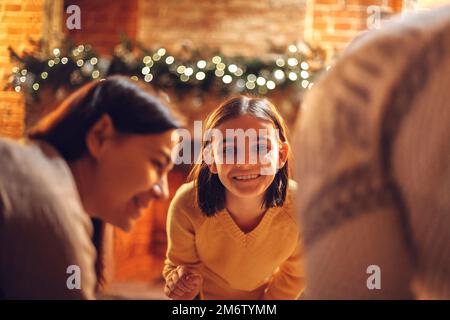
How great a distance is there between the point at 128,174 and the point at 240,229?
24 centimetres

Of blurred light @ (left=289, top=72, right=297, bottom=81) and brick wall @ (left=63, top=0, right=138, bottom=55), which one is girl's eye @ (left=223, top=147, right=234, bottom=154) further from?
brick wall @ (left=63, top=0, right=138, bottom=55)

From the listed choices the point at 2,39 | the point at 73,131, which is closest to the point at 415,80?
the point at 73,131

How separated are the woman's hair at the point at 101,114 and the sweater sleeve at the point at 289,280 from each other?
32 centimetres

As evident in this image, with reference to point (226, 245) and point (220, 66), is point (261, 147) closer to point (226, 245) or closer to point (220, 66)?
point (226, 245)

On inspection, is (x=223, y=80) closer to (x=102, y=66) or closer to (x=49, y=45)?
(x=102, y=66)

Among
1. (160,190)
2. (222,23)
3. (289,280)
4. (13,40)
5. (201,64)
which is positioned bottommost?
(289,280)

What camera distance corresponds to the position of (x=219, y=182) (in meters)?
0.82

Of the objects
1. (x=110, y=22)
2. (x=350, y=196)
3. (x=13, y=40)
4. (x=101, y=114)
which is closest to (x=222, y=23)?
(x=110, y=22)

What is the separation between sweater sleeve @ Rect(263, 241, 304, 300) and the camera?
0.82 m

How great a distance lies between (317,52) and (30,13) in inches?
42.2

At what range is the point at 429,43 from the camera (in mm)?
302

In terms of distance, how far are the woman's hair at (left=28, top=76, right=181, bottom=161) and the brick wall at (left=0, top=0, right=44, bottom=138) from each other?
0.56ft

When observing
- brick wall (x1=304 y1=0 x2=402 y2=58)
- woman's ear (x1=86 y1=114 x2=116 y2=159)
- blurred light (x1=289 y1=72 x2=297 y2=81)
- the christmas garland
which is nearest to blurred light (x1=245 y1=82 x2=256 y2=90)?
the christmas garland

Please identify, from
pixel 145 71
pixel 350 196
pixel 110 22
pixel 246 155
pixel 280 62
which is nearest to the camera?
pixel 350 196
